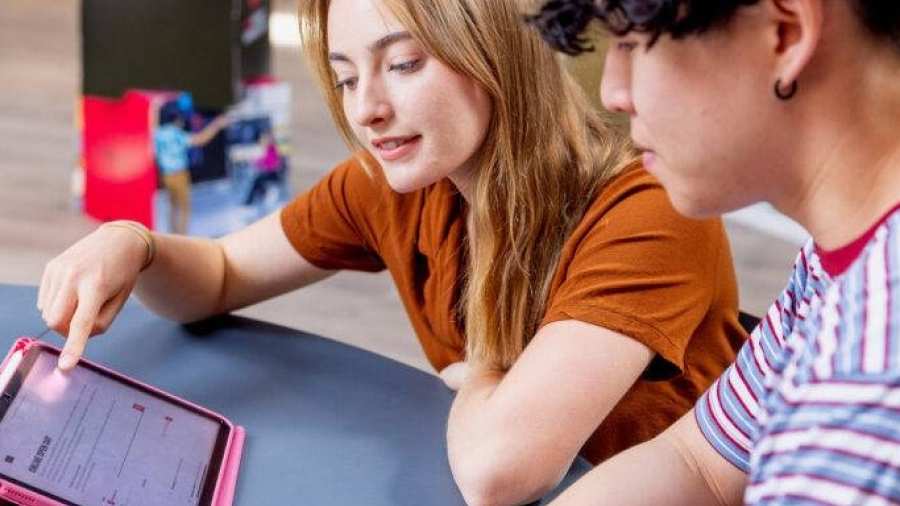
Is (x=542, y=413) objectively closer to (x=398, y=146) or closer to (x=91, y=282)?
(x=398, y=146)

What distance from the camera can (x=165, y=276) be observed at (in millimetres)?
1330

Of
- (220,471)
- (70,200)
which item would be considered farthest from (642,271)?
(70,200)

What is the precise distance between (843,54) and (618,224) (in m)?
0.52

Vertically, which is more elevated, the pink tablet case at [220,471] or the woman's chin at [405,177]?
the woman's chin at [405,177]

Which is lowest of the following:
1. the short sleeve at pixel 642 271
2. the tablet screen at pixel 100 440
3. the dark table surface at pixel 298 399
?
the dark table surface at pixel 298 399

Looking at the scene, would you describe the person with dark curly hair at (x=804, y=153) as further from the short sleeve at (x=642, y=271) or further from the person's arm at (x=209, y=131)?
the person's arm at (x=209, y=131)

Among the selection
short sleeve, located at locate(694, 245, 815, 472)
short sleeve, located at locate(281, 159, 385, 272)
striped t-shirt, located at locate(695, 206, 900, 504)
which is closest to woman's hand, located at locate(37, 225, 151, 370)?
short sleeve, located at locate(281, 159, 385, 272)

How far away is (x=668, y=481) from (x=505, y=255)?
331mm

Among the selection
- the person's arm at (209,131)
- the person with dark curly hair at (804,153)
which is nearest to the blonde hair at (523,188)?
the person with dark curly hair at (804,153)

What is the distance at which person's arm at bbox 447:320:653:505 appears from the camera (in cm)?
100

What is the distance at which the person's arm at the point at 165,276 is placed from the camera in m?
1.18

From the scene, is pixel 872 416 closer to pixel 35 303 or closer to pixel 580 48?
A: pixel 580 48

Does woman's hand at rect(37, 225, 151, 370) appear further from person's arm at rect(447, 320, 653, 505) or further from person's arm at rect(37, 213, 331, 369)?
person's arm at rect(447, 320, 653, 505)

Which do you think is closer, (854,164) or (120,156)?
(854,164)
